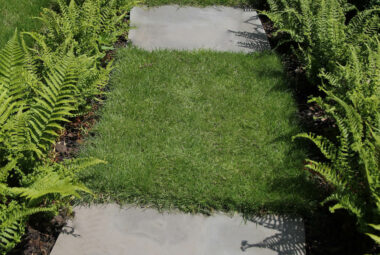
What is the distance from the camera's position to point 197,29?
523 centimetres

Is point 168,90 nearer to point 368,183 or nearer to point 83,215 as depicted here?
point 83,215

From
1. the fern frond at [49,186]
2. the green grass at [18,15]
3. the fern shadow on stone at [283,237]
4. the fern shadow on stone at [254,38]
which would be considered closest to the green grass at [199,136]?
the fern shadow on stone at [283,237]

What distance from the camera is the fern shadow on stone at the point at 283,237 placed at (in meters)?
2.84

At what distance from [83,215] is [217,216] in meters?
1.10

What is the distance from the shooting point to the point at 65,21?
411 centimetres

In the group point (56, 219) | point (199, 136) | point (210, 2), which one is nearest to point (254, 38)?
point (210, 2)

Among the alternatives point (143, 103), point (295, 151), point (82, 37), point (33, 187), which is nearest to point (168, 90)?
point (143, 103)

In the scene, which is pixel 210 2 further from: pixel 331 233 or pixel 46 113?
pixel 331 233

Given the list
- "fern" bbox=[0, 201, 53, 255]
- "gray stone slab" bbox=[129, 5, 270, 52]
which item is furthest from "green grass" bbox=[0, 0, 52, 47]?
"fern" bbox=[0, 201, 53, 255]

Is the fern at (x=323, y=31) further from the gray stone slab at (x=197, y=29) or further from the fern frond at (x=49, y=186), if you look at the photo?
the fern frond at (x=49, y=186)

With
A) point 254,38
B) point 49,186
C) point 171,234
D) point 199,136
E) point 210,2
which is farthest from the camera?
point 210,2

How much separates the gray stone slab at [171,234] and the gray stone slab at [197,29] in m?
2.58

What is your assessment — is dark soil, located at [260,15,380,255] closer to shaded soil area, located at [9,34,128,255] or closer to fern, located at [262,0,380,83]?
fern, located at [262,0,380,83]

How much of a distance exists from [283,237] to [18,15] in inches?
174
